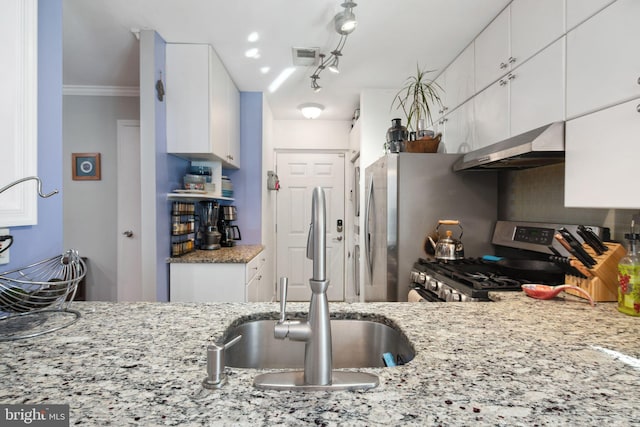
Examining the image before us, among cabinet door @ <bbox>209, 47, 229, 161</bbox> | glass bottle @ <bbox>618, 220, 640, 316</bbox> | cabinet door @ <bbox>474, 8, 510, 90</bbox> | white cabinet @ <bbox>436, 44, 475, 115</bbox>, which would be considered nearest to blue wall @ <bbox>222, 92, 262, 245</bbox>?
cabinet door @ <bbox>209, 47, 229, 161</bbox>

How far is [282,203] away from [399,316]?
365 centimetres

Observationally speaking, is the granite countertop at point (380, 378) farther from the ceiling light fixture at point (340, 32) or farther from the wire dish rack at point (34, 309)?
the ceiling light fixture at point (340, 32)

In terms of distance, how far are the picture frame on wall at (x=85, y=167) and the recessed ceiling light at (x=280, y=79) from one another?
190 cm

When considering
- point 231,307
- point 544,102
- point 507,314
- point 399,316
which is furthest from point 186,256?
point 544,102

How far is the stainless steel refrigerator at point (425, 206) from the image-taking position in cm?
236

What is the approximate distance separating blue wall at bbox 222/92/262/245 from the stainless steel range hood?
88.2 inches

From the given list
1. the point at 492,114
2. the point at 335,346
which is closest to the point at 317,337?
the point at 335,346

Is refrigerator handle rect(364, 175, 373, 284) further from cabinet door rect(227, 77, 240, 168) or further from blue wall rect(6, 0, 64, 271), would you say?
blue wall rect(6, 0, 64, 271)

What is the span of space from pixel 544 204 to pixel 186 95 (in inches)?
101

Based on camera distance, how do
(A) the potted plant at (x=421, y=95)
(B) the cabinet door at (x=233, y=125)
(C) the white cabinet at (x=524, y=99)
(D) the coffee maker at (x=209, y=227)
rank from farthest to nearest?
(B) the cabinet door at (x=233, y=125)
(D) the coffee maker at (x=209, y=227)
(A) the potted plant at (x=421, y=95)
(C) the white cabinet at (x=524, y=99)

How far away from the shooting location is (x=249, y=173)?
3695 millimetres

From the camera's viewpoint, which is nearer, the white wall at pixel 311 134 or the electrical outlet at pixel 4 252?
the electrical outlet at pixel 4 252

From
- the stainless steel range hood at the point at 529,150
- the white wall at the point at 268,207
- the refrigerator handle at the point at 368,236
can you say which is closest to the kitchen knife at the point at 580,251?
the stainless steel range hood at the point at 529,150

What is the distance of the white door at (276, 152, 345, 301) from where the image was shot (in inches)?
180
